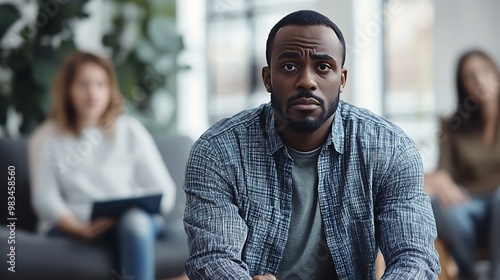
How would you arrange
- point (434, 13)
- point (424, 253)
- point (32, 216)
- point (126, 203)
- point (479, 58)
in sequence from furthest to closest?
point (434, 13)
point (479, 58)
point (32, 216)
point (126, 203)
point (424, 253)

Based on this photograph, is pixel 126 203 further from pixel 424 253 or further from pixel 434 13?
pixel 434 13

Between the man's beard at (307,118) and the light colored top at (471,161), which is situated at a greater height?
the man's beard at (307,118)

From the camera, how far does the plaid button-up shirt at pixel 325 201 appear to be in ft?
4.32

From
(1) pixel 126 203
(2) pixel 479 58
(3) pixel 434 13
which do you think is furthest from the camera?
(3) pixel 434 13

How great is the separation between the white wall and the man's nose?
102 inches

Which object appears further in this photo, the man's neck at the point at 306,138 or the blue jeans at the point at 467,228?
the blue jeans at the point at 467,228

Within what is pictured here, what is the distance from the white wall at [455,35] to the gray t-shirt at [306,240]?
2.51 metres

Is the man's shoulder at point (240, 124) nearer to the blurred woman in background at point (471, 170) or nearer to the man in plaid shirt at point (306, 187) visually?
the man in plaid shirt at point (306, 187)

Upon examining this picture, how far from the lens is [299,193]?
4.55 ft

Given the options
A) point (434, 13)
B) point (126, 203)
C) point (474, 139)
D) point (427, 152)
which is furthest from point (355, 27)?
point (126, 203)

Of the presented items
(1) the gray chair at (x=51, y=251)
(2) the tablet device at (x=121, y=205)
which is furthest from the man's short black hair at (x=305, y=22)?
(1) the gray chair at (x=51, y=251)

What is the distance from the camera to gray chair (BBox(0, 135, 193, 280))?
2688 millimetres

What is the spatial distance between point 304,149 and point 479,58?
90.5 inches

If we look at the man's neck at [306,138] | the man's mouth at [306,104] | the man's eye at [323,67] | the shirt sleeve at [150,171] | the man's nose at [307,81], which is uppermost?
the man's eye at [323,67]
